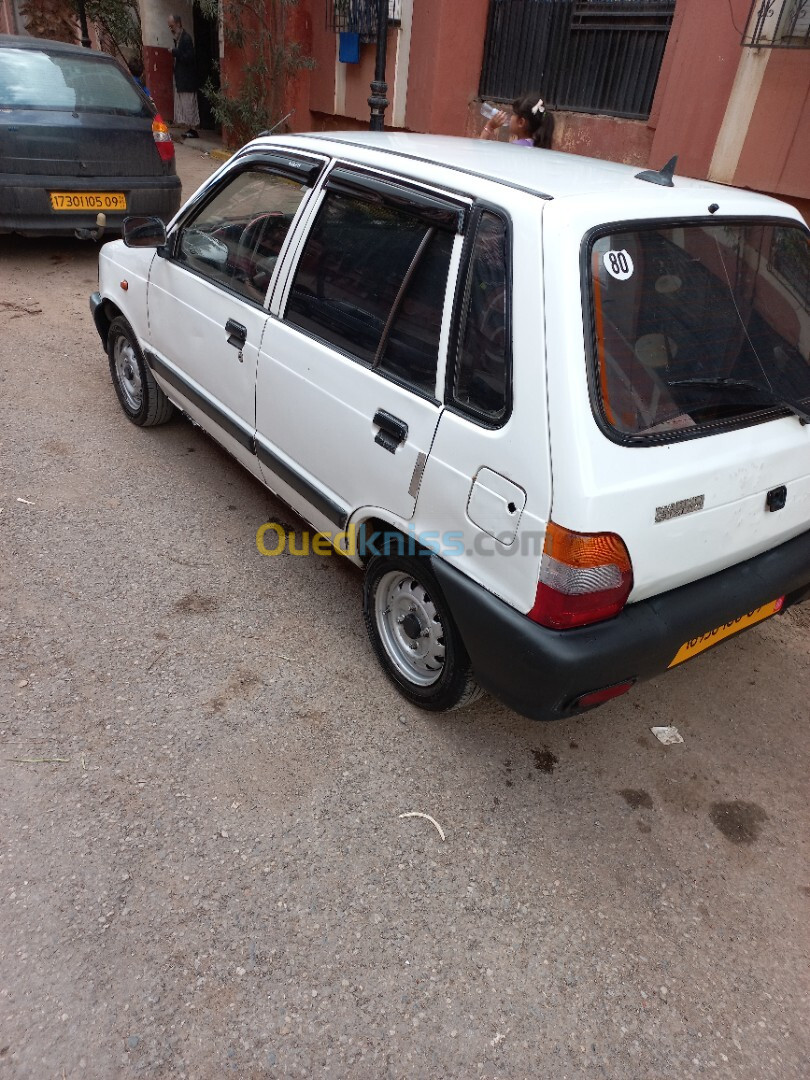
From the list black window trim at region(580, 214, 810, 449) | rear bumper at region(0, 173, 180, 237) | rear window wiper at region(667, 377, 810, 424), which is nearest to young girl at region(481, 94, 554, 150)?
rear bumper at region(0, 173, 180, 237)

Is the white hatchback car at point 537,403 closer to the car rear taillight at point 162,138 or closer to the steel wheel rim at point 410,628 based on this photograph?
the steel wheel rim at point 410,628

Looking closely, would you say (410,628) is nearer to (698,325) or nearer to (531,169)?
(698,325)

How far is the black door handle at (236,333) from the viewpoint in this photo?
3.14 metres

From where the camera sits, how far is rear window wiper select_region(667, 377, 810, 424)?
2.15 metres

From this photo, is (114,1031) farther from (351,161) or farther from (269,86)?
(269,86)

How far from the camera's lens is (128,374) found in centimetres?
448

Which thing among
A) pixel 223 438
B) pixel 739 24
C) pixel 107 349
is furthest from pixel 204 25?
pixel 223 438

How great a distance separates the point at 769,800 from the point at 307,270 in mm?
2528

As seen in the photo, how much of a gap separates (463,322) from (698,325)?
69cm

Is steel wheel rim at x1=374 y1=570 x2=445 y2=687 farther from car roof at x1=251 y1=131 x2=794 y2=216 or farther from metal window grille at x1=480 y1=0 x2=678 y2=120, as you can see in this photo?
metal window grille at x1=480 y1=0 x2=678 y2=120

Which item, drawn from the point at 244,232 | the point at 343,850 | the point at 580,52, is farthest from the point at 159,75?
the point at 343,850

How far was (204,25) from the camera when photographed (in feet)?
47.4

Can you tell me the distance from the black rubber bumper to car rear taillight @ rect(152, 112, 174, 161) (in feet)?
20.3

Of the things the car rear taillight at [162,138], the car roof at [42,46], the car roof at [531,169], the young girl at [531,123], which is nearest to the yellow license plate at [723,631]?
the car roof at [531,169]
